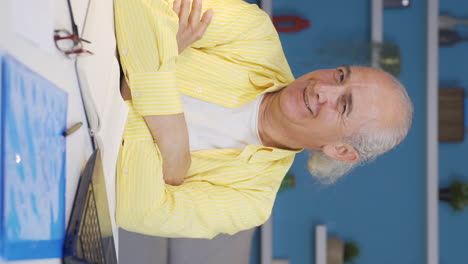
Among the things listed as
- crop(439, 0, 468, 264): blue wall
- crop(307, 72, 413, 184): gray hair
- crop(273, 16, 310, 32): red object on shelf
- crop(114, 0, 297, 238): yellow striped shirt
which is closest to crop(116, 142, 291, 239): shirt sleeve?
crop(114, 0, 297, 238): yellow striped shirt

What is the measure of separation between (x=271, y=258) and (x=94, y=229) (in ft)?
6.17

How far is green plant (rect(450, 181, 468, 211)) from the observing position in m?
2.51

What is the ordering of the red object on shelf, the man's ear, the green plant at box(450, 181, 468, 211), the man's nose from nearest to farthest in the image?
the man's nose
the man's ear
the green plant at box(450, 181, 468, 211)
the red object on shelf

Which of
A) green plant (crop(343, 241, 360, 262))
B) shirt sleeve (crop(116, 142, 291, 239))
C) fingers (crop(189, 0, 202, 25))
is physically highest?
fingers (crop(189, 0, 202, 25))

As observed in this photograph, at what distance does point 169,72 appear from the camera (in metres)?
1.14

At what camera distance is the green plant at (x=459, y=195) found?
2.51 metres

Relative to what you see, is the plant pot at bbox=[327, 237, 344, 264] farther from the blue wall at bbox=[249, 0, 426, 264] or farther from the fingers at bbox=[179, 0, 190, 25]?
the fingers at bbox=[179, 0, 190, 25]

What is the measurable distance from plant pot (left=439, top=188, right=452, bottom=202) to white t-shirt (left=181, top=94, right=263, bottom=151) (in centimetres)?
141

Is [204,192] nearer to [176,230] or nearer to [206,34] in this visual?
[176,230]

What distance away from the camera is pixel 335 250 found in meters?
2.58

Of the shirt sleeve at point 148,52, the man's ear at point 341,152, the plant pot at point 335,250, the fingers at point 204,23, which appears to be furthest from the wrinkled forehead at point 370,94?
the plant pot at point 335,250

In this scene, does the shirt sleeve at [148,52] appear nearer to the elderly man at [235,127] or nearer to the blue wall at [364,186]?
the elderly man at [235,127]

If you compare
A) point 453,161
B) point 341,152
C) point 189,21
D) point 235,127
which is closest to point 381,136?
point 341,152

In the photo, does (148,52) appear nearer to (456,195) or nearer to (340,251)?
(340,251)
